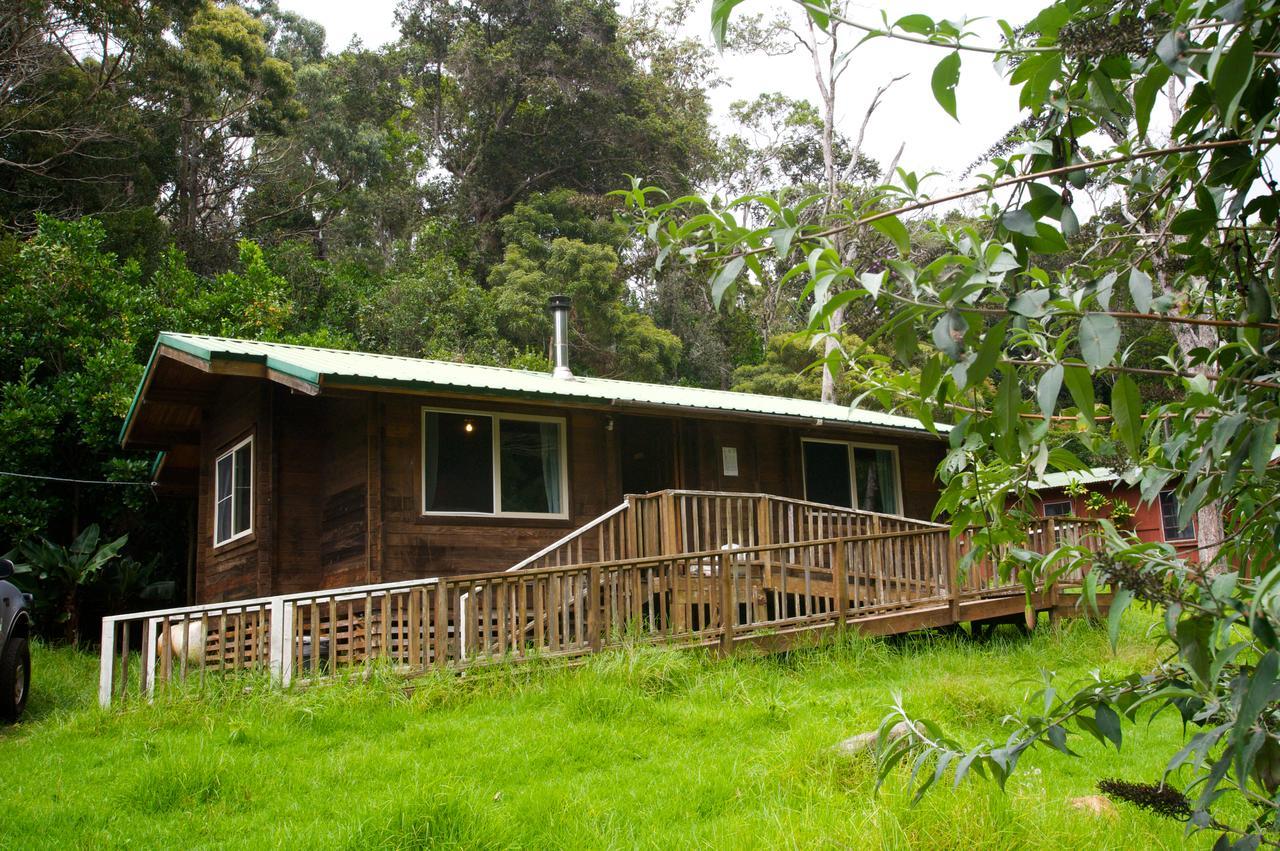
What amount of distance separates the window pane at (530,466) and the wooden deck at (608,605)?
1.04 m

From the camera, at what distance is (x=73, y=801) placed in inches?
263

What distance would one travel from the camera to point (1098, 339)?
66.7 inches

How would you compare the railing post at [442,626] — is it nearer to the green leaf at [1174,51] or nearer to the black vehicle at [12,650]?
the black vehicle at [12,650]

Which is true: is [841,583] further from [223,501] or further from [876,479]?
[223,501]

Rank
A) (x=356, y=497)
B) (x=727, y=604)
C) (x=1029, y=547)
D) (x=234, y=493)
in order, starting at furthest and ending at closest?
(x=234, y=493), (x=1029, y=547), (x=356, y=497), (x=727, y=604)

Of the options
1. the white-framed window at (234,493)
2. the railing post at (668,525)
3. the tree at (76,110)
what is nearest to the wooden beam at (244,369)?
the white-framed window at (234,493)

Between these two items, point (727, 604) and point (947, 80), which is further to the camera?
point (727, 604)

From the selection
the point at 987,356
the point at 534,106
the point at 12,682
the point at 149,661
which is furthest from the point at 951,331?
the point at 534,106

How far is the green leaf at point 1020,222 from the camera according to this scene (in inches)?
71.2

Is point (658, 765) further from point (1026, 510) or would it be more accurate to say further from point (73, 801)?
point (1026, 510)

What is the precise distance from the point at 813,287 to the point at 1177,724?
8395 mm

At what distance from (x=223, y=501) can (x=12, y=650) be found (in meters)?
5.17

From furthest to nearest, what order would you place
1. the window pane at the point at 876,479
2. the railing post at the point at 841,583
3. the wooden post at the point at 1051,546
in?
the window pane at the point at 876,479 < the wooden post at the point at 1051,546 < the railing post at the point at 841,583

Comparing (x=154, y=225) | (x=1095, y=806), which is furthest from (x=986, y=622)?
(x=154, y=225)
